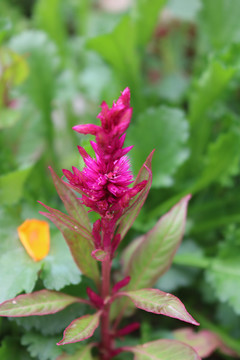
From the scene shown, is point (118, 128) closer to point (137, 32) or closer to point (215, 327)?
point (215, 327)

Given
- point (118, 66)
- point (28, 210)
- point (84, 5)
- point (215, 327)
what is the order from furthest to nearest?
point (84, 5), point (118, 66), point (215, 327), point (28, 210)

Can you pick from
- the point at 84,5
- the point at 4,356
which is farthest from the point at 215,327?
the point at 84,5

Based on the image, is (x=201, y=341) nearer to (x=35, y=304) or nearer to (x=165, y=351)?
(x=165, y=351)

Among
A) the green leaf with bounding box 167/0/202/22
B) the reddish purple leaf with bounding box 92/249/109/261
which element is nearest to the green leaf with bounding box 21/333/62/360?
the reddish purple leaf with bounding box 92/249/109/261

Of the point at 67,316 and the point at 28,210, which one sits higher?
the point at 28,210

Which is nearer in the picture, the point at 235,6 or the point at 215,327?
the point at 215,327

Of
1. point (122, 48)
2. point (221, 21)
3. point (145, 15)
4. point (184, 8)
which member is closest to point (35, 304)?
point (122, 48)

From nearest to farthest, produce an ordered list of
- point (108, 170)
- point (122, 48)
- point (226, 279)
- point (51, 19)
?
1. point (108, 170)
2. point (226, 279)
3. point (122, 48)
4. point (51, 19)
